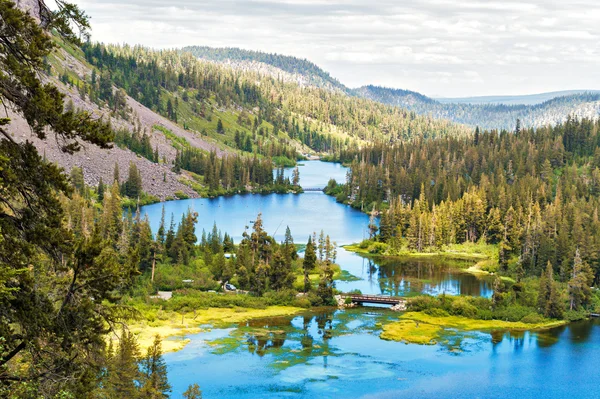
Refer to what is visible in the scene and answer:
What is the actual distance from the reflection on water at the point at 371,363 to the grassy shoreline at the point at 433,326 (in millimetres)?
1610

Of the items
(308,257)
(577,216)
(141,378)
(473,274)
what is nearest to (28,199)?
(141,378)

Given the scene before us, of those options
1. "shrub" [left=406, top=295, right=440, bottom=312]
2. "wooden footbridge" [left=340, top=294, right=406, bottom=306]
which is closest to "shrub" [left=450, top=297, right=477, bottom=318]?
"shrub" [left=406, top=295, right=440, bottom=312]

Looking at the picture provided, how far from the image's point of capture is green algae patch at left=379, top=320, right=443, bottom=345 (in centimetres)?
8356

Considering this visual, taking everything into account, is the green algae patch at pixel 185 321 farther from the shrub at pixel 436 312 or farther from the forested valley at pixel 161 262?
the shrub at pixel 436 312

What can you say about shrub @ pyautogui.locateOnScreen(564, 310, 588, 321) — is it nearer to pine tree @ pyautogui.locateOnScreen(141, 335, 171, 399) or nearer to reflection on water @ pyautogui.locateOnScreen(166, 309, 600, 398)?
reflection on water @ pyautogui.locateOnScreen(166, 309, 600, 398)

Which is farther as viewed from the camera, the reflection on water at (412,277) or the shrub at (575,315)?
the reflection on water at (412,277)

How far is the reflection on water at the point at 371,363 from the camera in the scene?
67.4 metres

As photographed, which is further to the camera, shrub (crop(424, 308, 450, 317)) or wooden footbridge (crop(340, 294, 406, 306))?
wooden footbridge (crop(340, 294, 406, 306))

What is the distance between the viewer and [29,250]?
62.9ft

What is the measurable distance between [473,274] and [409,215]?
115 ft

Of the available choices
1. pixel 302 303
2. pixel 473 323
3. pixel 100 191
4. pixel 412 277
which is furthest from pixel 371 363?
pixel 100 191

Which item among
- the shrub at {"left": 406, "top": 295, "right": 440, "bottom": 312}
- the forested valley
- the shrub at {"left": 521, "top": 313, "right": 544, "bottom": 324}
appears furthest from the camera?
the shrub at {"left": 406, "top": 295, "right": 440, "bottom": 312}

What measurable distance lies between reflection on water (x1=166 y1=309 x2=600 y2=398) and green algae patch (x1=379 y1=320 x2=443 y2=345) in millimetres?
1442

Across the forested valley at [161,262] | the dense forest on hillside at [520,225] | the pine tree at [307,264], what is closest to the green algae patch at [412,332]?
the forested valley at [161,262]
